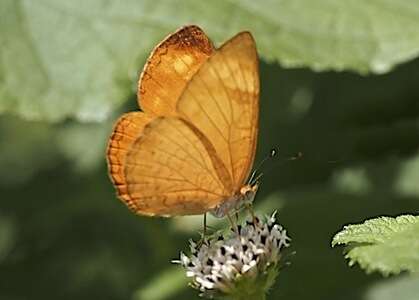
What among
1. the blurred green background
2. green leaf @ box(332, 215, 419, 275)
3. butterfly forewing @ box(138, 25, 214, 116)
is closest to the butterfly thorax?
butterfly forewing @ box(138, 25, 214, 116)

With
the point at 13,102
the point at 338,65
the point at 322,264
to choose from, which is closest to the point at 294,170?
the point at 322,264

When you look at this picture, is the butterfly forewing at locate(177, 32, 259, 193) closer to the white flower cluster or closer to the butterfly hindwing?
the butterfly hindwing

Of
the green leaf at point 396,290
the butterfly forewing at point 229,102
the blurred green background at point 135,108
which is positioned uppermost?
the butterfly forewing at point 229,102

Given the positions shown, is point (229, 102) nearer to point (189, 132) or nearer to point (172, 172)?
point (189, 132)

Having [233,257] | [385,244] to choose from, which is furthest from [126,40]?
[385,244]

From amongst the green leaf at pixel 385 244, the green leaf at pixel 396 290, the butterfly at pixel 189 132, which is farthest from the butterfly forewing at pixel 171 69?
the green leaf at pixel 396 290

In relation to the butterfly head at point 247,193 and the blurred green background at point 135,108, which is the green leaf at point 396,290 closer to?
the blurred green background at point 135,108
